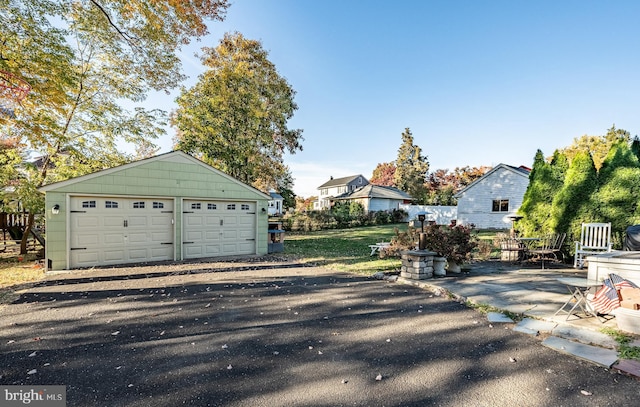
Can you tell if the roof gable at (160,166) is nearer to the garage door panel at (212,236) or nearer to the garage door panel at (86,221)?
the garage door panel at (86,221)

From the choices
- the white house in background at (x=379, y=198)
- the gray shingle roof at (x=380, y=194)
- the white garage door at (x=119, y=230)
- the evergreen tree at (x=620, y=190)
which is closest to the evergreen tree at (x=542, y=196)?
the evergreen tree at (x=620, y=190)

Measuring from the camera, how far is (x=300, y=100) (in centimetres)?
1886

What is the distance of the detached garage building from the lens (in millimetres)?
8031

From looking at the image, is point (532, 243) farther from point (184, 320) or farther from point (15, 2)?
point (15, 2)

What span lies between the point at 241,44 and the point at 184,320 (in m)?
16.0

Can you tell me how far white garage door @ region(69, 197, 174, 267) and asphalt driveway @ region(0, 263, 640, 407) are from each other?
2845 millimetres

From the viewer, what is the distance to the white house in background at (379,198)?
1298 inches

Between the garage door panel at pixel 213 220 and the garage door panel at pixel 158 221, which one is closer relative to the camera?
the garage door panel at pixel 158 221

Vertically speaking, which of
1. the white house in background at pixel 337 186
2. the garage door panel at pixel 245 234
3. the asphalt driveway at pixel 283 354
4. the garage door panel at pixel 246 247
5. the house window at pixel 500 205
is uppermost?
the white house in background at pixel 337 186

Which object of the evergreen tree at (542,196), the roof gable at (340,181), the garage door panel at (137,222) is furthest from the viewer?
the roof gable at (340,181)

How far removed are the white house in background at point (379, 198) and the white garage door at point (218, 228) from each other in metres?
22.8

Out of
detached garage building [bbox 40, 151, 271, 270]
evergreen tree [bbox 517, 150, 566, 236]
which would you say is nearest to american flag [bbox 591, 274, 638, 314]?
evergreen tree [bbox 517, 150, 566, 236]

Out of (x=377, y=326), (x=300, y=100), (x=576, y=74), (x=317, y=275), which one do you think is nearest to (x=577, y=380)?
(x=377, y=326)

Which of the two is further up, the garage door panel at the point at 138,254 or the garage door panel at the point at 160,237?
the garage door panel at the point at 160,237
